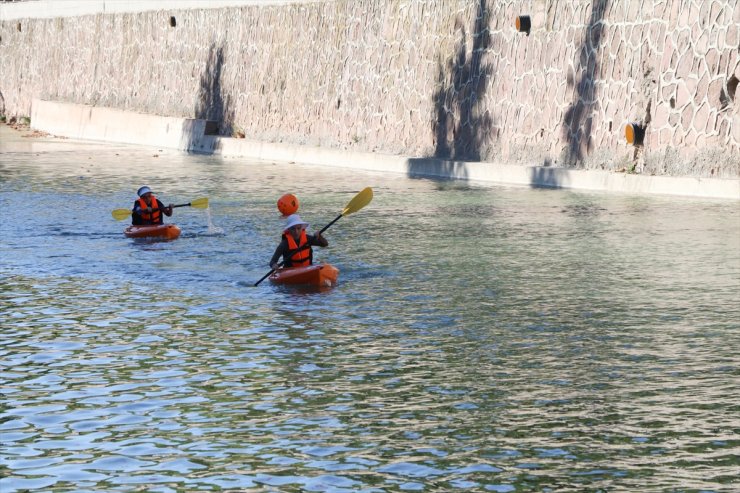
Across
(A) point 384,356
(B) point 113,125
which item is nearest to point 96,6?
(B) point 113,125

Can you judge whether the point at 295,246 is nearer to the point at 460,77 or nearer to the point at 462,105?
the point at 462,105

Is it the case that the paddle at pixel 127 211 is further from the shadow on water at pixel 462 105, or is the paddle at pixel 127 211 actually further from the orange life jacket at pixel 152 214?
the shadow on water at pixel 462 105

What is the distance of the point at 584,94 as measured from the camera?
95.7ft

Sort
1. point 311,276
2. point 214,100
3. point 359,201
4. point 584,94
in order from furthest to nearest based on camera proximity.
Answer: point 214,100 < point 584,94 < point 359,201 < point 311,276

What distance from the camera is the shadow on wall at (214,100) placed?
41.9 metres

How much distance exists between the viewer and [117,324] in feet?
45.2

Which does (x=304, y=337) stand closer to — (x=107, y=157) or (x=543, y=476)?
(x=543, y=476)

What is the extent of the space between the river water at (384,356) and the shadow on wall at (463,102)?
9.16 m

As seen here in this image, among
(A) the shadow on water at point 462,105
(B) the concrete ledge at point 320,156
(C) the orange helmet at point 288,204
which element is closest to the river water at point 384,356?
(C) the orange helmet at point 288,204

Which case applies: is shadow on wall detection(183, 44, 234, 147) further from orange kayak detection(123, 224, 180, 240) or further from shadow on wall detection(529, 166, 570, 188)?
orange kayak detection(123, 224, 180, 240)

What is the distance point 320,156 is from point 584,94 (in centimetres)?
829

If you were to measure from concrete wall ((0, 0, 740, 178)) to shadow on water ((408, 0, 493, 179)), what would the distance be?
37 mm

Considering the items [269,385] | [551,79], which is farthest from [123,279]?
[551,79]

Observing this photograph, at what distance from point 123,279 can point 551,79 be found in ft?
49.8
